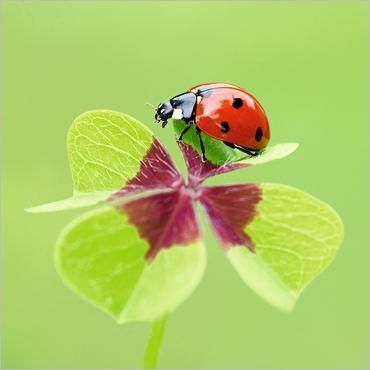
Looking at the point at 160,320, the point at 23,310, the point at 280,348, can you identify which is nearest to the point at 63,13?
the point at 23,310

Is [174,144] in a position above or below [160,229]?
below

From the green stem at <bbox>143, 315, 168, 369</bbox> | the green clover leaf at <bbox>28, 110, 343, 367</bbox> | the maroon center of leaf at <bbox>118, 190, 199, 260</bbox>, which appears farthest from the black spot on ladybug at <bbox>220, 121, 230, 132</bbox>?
the green stem at <bbox>143, 315, 168, 369</bbox>

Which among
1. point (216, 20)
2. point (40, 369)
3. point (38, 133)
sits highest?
point (216, 20)

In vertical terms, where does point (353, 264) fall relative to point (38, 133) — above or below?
below

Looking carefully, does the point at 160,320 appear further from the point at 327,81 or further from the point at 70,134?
the point at 327,81

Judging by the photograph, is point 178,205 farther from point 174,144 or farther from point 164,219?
point 174,144

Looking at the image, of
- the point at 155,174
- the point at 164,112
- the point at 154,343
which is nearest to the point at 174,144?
the point at 164,112
